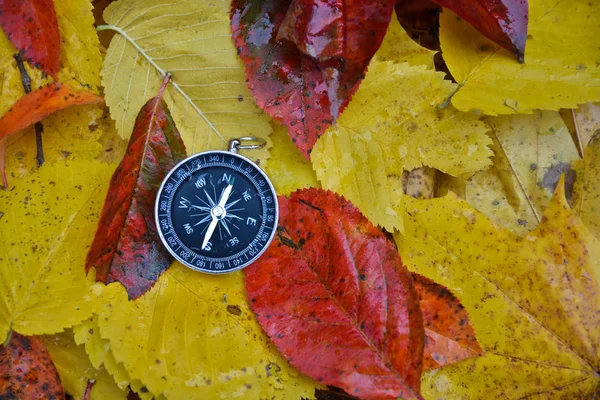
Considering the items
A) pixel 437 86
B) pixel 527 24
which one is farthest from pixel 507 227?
pixel 527 24

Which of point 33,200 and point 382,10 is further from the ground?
point 382,10

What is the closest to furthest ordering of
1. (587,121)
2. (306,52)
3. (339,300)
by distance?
(306,52) < (339,300) < (587,121)

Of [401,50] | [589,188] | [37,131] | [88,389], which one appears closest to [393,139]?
[401,50]

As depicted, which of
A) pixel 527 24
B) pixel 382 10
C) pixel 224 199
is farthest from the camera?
pixel 224 199

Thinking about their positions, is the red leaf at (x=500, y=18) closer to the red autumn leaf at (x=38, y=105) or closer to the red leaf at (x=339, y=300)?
the red leaf at (x=339, y=300)

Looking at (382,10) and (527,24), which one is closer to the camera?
(382,10)

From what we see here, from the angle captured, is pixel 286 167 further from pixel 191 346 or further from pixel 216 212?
pixel 191 346

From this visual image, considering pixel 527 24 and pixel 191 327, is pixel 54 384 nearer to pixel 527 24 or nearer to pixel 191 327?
pixel 191 327
